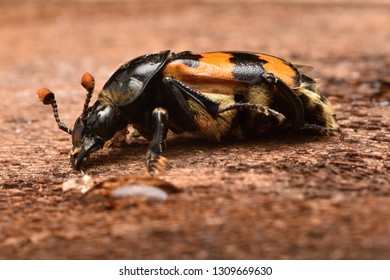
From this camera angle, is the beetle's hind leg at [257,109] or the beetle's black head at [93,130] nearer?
the beetle's hind leg at [257,109]

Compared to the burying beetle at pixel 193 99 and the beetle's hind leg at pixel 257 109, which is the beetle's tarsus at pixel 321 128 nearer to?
the burying beetle at pixel 193 99

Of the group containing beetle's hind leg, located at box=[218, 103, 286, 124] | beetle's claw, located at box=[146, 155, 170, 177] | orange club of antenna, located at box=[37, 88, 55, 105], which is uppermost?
orange club of antenna, located at box=[37, 88, 55, 105]

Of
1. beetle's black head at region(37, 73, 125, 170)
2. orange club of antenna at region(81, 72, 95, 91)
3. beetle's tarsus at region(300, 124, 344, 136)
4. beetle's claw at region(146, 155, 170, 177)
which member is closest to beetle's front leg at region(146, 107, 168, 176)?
beetle's claw at region(146, 155, 170, 177)

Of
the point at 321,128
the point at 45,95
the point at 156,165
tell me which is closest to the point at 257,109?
the point at 321,128

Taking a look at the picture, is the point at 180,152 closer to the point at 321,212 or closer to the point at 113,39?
the point at 321,212

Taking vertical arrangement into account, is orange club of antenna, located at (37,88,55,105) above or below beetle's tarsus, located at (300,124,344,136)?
above

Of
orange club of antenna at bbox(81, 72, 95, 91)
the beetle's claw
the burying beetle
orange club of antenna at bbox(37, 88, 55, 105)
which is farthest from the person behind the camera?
orange club of antenna at bbox(37, 88, 55, 105)

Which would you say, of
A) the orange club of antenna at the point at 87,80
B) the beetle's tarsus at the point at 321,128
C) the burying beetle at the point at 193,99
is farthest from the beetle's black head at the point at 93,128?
the beetle's tarsus at the point at 321,128

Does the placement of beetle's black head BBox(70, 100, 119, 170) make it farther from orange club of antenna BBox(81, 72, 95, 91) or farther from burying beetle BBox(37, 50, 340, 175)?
orange club of antenna BBox(81, 72, 95, 91)
